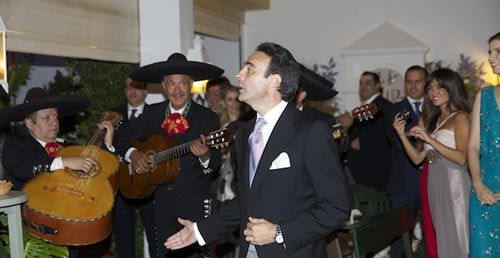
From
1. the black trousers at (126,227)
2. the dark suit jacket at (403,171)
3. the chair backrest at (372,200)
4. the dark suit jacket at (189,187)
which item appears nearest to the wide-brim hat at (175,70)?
the dark suit jacket at (189,187)

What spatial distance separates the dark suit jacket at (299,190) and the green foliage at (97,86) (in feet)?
13.2

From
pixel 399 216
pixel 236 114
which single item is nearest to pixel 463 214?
pixel 399 216

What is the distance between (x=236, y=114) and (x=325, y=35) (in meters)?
3.92

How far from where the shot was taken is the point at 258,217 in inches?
114

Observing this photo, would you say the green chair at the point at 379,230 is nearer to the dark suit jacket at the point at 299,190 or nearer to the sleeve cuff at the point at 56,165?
the dark suit jacket at the point at 299,190

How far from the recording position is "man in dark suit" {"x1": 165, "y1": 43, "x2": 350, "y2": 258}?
2762 millimetres

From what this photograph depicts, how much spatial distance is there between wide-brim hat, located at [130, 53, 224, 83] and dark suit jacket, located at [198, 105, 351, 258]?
7.42 ft

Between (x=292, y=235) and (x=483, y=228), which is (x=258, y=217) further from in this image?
(x=483, y=228)

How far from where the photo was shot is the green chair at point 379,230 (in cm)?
357

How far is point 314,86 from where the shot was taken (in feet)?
16.0

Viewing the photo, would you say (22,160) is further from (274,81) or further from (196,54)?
(196,54)

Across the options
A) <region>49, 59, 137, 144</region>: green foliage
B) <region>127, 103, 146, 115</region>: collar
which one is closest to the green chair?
<region>127, 103, 146, 115</region>: collar

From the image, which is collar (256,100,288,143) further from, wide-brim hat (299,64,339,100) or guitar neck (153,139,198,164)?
guitar neck (153,139,198,164)

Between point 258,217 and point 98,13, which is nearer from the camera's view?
point 258,217
